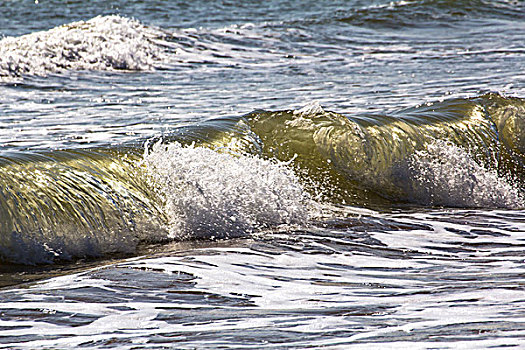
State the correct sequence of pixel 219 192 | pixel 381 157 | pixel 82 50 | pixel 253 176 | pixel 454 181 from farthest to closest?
pixel 82 50, pixel 381 157, pixel 454 181, pixel 253 176, pixel 219 192

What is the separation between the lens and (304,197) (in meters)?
4.79

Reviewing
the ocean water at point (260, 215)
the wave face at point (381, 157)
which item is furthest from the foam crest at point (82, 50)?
the wave face at point (381, 157)

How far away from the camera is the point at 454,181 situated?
5.53m

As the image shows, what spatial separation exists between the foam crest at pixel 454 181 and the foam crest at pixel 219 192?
1.16 metres

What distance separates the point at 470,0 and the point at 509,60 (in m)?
6.75

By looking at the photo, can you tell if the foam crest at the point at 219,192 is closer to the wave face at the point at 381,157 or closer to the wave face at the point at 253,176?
the wave face at the point at 253,176

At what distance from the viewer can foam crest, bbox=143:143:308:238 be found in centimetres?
439

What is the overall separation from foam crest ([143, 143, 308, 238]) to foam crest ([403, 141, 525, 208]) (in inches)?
45.5

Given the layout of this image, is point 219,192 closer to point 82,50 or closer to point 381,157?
point 381,157

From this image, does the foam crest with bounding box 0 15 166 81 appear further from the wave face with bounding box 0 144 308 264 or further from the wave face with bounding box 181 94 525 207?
the wave face with bounding box 0 144 308 264

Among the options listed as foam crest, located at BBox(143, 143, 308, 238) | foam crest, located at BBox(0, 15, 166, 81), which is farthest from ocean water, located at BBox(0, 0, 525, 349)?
foam crest, located at BBox(0, 15, 166, 81)

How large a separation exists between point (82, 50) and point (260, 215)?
7.70m

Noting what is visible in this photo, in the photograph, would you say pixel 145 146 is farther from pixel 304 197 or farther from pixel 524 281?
pixel 524 281

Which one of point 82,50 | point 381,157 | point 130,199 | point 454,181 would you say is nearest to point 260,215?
Result: point 130,199
